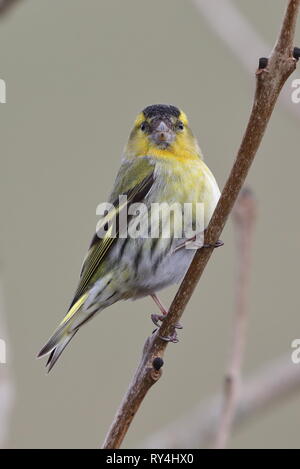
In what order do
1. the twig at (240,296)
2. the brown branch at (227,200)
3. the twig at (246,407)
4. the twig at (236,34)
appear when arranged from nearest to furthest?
the brown branch at (227,200), the twig at (240,296), the twig at (236,34), the twig at (246,407)

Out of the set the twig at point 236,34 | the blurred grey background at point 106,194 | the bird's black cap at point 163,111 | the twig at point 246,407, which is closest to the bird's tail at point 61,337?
the twig at point 246,407

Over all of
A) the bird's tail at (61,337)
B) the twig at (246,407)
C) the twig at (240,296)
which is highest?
the twig at (240,296)

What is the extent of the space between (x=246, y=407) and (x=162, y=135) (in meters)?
1.38

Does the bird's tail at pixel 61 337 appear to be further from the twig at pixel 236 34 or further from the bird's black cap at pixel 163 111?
the twig at pixel 236 34

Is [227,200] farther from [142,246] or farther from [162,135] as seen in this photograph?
[162,135]

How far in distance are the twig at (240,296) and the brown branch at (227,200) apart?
0.71 feet

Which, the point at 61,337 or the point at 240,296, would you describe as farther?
the point at 61,337

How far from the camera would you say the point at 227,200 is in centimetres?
217

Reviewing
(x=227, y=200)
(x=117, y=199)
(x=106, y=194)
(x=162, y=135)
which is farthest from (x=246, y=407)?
(x=106, y=194)

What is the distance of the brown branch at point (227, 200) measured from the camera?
78.1 inches

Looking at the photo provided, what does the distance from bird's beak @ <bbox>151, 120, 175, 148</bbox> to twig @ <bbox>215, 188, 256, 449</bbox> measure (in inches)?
57.2

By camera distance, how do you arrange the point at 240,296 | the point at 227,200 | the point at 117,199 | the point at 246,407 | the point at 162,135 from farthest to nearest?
the point at 162,135 < the point at 117,199 < the point at 246,407 < the point at 240,296 < the point at 227,200

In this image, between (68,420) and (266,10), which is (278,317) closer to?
(68,420)

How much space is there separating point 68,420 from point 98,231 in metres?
2.42
